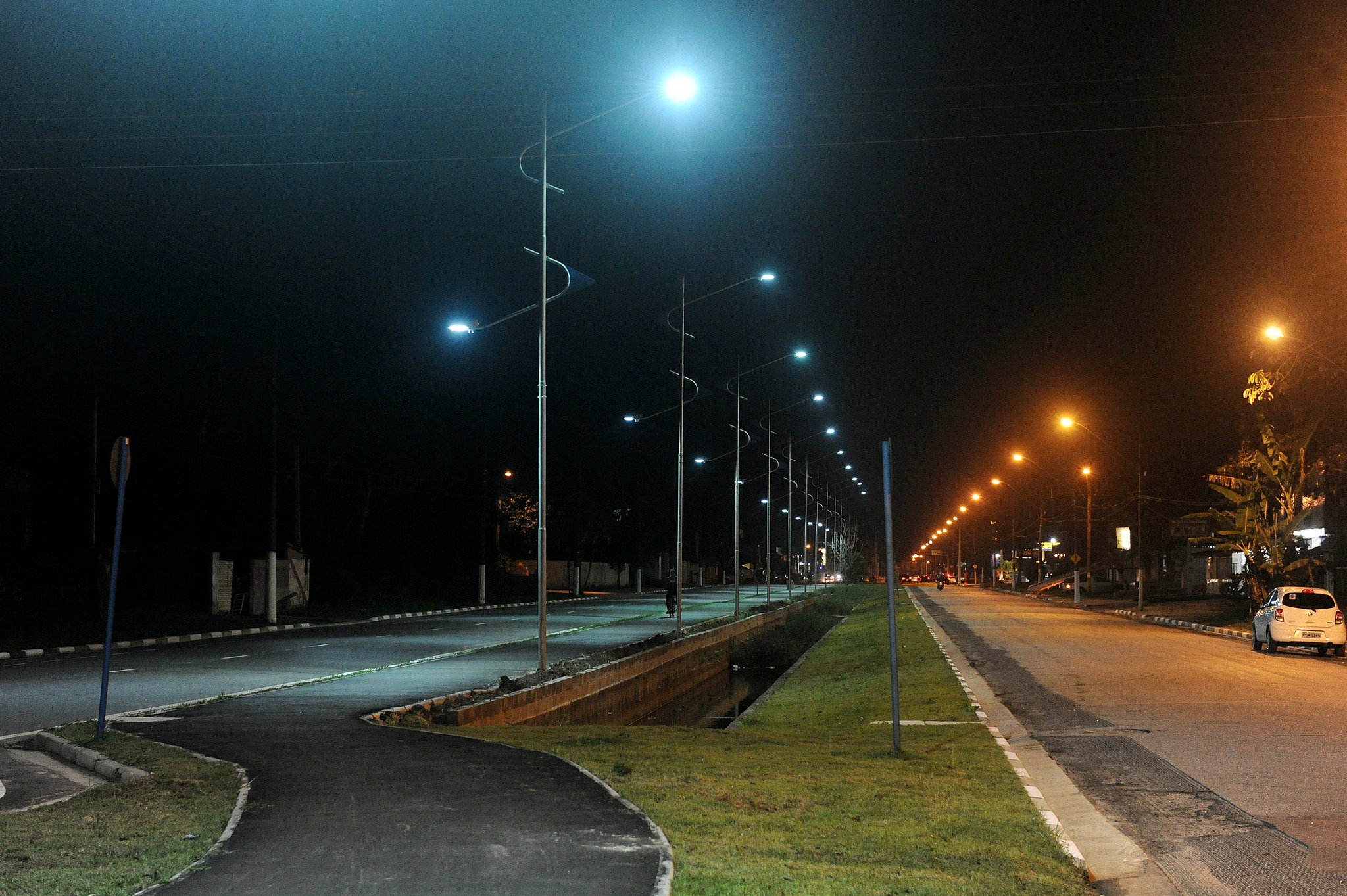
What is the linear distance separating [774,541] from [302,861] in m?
155

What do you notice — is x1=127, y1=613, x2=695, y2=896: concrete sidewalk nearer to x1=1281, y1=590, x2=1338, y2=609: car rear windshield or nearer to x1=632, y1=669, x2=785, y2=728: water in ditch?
x1=632, y1=669, x2=785, y2=728: water in ditch

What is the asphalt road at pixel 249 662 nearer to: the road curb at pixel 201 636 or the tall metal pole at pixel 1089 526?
the road curb at pixel 201 636

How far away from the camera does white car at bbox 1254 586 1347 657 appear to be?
2803cm

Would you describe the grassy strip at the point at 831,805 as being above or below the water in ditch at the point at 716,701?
above

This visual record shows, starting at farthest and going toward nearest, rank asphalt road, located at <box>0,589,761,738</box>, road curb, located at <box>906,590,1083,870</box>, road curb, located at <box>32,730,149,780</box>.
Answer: asphalt road, located at <box>0,589,761,738</box> → road curb, located at <box>32,730,149,780</box> → road curb, located at <box>906,590,1083,870</box>

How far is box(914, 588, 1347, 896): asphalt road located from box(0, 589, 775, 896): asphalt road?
370cm

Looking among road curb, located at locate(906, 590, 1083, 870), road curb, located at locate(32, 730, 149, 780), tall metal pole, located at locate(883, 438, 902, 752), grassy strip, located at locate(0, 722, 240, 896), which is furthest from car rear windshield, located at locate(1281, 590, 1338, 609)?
road curb, located at locate(32, 730, 149, 780)

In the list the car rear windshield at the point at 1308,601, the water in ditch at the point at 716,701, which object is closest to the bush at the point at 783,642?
the water in ditch at the point at 716,701

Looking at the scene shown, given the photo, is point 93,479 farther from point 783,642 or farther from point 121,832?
point 121,832

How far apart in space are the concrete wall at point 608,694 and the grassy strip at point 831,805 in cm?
174

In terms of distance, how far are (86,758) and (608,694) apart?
1209 cm

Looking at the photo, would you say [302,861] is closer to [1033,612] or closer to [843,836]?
[843,836]

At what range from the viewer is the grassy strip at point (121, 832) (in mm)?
6492

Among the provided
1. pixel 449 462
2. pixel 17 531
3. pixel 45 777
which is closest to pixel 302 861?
pixel 45 777
